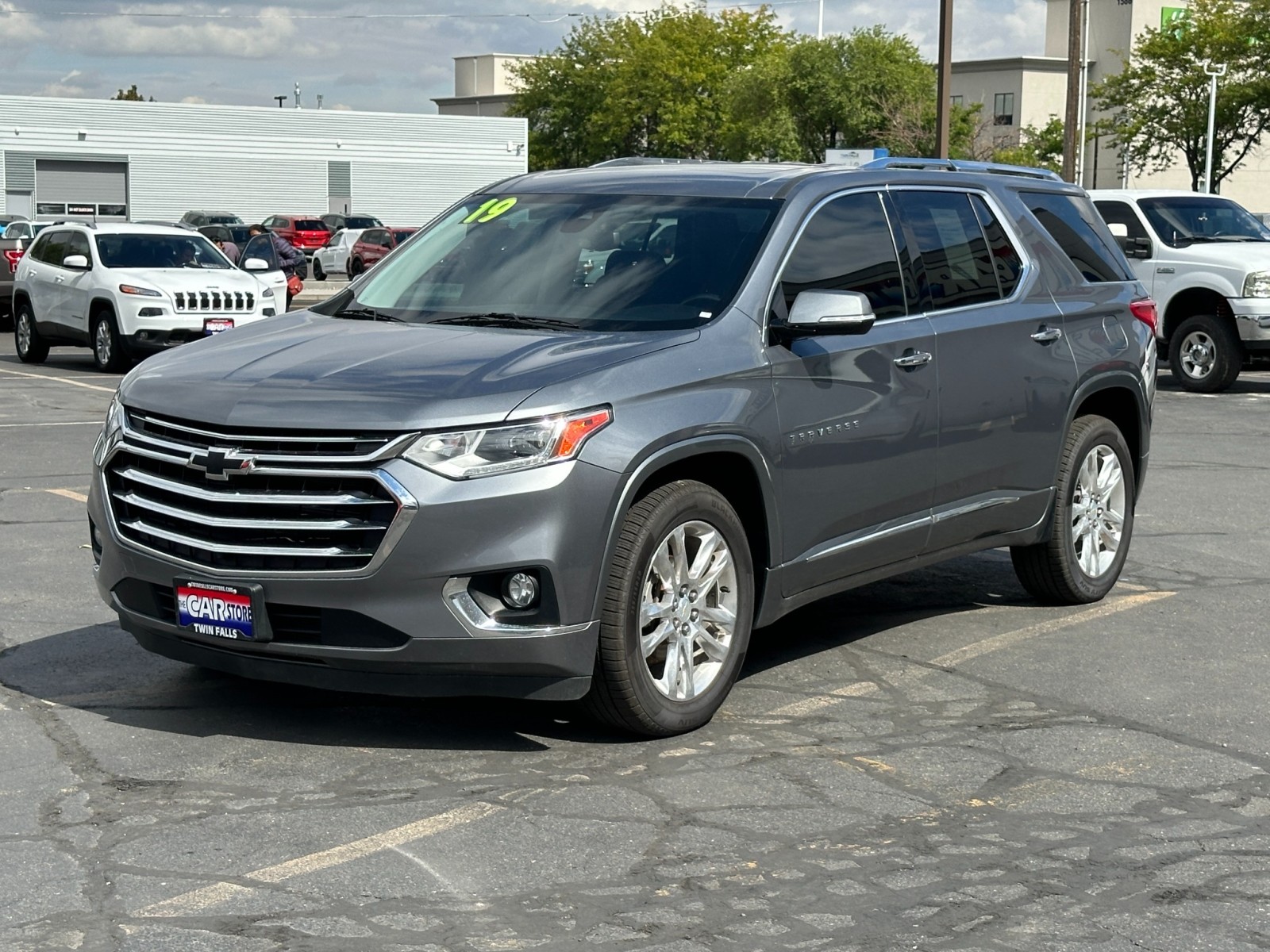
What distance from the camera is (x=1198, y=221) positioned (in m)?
19.1

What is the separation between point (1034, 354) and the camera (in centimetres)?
724

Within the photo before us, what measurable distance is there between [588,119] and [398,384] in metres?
86.5

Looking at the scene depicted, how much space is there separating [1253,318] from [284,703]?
14455 mm

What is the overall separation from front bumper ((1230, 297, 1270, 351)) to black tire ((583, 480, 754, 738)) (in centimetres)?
1369

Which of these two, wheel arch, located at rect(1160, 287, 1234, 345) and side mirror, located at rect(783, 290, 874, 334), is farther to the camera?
wheel arch, located at rect(1160, 287, 1234, 345)

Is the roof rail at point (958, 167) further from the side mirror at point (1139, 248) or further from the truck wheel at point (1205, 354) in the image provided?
the truck wheel at point (1205, 354)

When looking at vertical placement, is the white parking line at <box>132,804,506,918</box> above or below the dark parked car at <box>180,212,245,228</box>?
below

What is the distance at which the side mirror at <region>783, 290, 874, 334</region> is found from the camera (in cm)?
588

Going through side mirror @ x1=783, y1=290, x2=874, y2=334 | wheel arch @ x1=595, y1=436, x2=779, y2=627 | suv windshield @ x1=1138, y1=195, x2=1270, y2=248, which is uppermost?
suv windshield @ x1=1138, y1=195, x2=1270, y2=248

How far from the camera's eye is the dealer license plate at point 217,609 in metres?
5.18

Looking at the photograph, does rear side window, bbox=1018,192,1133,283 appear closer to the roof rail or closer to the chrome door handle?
the roof rail

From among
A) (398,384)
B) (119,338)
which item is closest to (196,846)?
(398,384)

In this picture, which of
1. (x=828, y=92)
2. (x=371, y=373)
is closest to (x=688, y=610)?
(x=371, y=373)

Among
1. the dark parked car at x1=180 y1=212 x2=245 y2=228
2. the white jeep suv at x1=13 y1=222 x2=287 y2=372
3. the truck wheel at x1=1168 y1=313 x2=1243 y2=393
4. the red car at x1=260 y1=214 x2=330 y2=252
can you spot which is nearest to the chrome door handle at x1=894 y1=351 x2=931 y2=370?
the truck wheel at x1=1168 y1=313 x2=1243 y2=393
